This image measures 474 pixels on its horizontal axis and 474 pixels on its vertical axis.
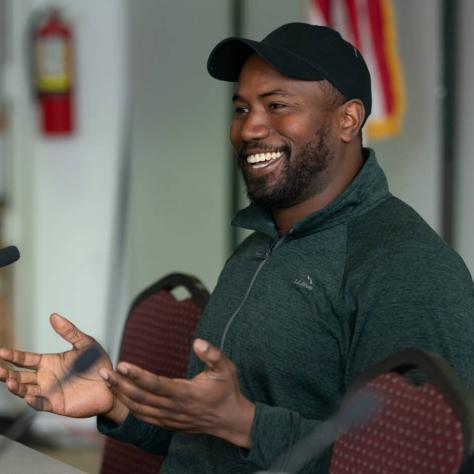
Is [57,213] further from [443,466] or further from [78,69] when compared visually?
[443,466]

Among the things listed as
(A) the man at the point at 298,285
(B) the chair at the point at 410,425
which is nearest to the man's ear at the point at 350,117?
(A) the man at the point at 298,285

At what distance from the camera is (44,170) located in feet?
14.0

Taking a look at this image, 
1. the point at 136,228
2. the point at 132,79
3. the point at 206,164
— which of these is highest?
the point at 132,79

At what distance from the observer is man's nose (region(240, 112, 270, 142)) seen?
1799 millimetres

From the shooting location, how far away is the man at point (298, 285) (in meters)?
1.53

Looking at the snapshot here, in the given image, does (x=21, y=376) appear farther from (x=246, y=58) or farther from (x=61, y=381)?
(x=246, y=58)

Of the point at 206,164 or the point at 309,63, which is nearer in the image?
the point at 309,63

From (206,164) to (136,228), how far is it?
0.41 metres

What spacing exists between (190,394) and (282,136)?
56 centimetres

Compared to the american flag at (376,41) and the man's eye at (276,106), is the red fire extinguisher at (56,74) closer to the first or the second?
the american flag at (376,41)

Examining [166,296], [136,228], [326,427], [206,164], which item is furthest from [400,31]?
[326,427]

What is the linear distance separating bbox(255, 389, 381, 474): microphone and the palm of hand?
331 millimetres

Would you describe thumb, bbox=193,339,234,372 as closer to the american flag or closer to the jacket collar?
the jacket collar

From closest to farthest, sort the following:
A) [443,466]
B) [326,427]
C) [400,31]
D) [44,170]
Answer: [443,466] < [326,427] < [400,31] < [44,170]
